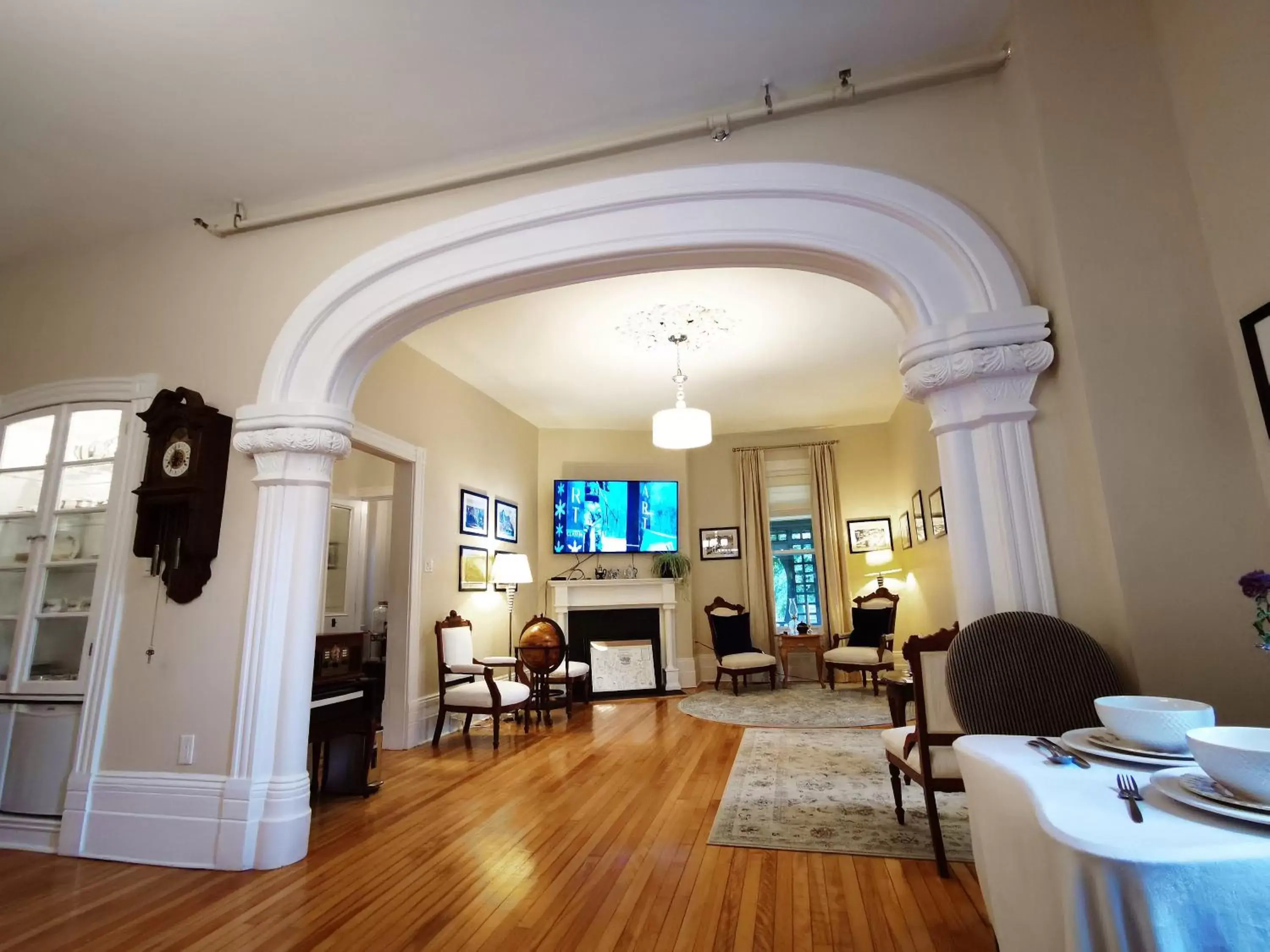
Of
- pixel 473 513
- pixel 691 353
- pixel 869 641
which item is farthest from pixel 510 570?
pixel 869 641

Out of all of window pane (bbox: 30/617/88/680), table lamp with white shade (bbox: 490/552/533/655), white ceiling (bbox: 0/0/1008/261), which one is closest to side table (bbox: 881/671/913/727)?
white ceiling (bbox: 0/0/1008/261)

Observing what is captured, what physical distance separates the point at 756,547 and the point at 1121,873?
740 centimetres

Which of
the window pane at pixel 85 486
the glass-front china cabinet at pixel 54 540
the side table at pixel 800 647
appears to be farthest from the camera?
the side table at pixel 800 647

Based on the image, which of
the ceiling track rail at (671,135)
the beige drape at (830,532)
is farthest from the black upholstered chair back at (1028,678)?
the beige drape at (830,532)

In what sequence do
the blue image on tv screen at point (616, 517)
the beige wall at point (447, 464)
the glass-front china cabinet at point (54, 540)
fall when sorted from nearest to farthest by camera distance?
the glass-front china cabinet at point (54, 540)
the beige wall at point (447, 464)
the blue image on tv screen at point (616, 517)

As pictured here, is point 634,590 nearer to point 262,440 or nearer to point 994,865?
point 262,440

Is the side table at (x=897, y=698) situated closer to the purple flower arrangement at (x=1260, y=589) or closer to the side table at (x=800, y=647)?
the purple flower arrangement at (x=1260, y=589)

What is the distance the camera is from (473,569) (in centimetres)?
586

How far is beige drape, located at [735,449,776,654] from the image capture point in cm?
776

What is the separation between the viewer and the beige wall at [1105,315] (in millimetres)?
1753

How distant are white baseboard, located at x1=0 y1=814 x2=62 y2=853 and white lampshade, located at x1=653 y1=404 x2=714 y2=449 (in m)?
4.19

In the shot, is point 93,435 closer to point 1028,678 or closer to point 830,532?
point 1028,678

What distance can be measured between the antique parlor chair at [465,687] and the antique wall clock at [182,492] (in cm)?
226

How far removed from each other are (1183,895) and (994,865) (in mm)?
360
